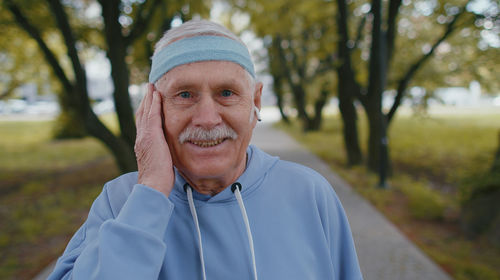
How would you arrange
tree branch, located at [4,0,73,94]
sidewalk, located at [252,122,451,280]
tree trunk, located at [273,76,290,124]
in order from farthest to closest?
tree trunk, located at [273,76,290,124] < tree branch, located at [4,0,73,94] < sidewalk, located at [252,122,451,280]

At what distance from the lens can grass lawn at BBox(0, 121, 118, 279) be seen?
191 inches

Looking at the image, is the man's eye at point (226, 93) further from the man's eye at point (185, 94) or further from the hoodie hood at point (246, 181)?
the hoodie hood at point (246, 181)

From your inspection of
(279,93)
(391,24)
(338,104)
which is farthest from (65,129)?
(391,24)

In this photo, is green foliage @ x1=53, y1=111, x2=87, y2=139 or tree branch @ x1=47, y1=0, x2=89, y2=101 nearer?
tree branch @ x1=47, y1=0, x2=89, y2=101

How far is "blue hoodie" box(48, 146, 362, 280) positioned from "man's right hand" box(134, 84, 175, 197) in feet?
0.20

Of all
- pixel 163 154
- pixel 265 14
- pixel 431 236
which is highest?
pixel 265 14

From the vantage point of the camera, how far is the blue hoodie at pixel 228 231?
1105 millimetres

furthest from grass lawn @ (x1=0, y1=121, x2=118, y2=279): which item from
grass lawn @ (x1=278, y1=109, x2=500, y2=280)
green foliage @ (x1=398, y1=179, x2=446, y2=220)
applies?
green foliage @ (x1=398, y1=179, x2=446, y2=220)

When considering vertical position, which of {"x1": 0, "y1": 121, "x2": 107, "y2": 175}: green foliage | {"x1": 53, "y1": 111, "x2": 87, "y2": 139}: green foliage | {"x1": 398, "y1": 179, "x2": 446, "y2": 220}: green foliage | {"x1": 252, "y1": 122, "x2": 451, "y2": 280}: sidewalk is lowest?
{"x1": 252, "y1": 122, "x2": 451, "y2": 280}: sidewalk

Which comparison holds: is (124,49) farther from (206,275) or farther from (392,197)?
(392,197)

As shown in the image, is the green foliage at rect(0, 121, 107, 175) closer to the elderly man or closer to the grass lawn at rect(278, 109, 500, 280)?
the grass lawn at rect(278, 109, 500, 280)

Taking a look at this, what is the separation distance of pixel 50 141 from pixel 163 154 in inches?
766

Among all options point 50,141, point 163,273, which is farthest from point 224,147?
point 50,141

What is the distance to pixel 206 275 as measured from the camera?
1274mm
